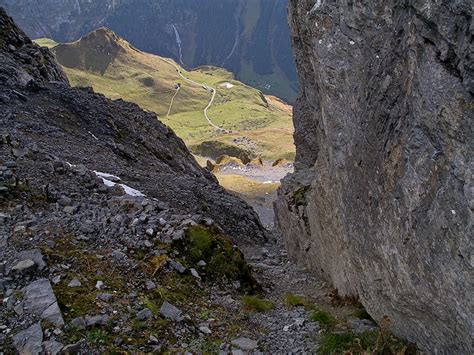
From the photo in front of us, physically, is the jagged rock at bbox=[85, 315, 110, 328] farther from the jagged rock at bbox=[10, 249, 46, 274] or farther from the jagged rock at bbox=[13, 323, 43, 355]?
the jagged rock at bbox=[10, 249, 46, 274]

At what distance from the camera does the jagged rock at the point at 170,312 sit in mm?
14625

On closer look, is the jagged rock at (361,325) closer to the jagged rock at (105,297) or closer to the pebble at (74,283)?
the jagged rock at (105,297)

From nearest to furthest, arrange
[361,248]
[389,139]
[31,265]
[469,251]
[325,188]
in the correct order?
[469,251] → [389,139] → [31,265] → [361,248] → [325,188]

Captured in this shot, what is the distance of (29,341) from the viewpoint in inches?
475

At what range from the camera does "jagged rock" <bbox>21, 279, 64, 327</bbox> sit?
12961 millimetres

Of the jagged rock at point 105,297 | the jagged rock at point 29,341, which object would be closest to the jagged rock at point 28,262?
the jagged rock at point 105,297

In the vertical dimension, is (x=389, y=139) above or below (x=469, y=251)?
above

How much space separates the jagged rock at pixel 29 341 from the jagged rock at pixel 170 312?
3.73 meters

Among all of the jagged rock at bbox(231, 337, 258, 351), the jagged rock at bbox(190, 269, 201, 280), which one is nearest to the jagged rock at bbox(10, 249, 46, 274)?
the jagged rock at bbox(190, 269, 201, 280)

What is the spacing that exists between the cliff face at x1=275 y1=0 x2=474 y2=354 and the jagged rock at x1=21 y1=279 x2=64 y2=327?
1000cm

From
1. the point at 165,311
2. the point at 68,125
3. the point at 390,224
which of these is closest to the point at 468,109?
the point at 390,224

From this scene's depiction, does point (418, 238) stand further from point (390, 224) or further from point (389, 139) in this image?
point (389, 139)

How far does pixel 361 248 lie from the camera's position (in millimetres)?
16828

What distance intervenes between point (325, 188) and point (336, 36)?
8330mm
